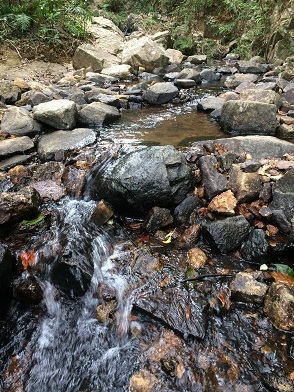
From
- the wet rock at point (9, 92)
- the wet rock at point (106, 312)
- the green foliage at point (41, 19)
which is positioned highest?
the green foliage at point (41, 19)

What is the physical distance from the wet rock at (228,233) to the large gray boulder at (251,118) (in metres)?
2.31

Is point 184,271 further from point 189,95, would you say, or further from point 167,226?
point 189,95

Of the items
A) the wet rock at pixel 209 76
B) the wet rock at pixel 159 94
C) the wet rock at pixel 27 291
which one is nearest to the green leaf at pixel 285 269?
the wet rock at pixel 27 291

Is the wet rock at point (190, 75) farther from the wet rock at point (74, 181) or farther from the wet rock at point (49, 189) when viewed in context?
the wet rock at point (49, 189)

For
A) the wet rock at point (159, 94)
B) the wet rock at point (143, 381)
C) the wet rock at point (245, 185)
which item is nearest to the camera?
the wet rock at point (143, 381)

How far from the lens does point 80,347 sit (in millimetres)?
2473

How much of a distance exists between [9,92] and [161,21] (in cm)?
1349

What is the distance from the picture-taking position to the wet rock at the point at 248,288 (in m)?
2.58

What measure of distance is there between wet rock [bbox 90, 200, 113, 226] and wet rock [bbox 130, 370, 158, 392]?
1.68 metres

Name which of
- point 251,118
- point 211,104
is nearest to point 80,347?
point 251,118

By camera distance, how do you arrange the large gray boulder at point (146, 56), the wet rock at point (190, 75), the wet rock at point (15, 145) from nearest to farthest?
the wet rock at point (15, 145)
the wet rock at point (190, 75)
the large gray boulder at point (146, 56)

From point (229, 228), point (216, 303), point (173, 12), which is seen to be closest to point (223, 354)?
point (216, 303)

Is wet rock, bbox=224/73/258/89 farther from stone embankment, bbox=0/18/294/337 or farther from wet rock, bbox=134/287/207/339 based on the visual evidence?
wet rock, bbox=134/287/207/339

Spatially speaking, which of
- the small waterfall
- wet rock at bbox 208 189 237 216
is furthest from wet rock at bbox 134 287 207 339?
wet rock at bbox 208 189 237 216
